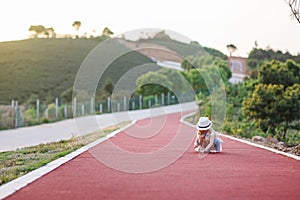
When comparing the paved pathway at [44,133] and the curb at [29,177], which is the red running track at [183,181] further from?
the paved pathway at [44,133]

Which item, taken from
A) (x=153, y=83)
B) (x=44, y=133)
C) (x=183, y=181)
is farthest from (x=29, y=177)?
(x=153, y=83)

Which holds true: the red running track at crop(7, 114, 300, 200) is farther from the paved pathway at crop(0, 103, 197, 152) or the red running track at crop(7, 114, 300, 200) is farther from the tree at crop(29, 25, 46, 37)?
the tree at crop(29, 25, 46, 37)

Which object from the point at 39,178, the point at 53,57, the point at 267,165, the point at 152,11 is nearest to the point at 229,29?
the point at 152,11

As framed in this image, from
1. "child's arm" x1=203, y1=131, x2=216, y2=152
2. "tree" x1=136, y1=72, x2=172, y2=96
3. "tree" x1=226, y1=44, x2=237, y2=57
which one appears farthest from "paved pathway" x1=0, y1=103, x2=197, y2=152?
"tree" x1=226, y1=44, x2=237, y2=57

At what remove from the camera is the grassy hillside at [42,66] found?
67250mm

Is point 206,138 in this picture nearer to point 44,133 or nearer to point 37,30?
point 44,133

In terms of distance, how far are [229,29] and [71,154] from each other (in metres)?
16.6

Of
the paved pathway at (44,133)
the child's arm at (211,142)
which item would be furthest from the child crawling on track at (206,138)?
the paved pathway at (44,133)

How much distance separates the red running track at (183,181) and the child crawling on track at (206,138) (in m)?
0.90

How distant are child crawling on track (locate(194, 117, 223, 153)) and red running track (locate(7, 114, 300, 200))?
2.94 ft

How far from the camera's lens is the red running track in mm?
6992

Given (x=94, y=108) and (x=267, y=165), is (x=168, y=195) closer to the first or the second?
(x=267, y=165)

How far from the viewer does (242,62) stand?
7975 centimetres

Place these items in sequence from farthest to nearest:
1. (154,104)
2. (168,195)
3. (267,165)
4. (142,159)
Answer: (154,104) < (142,159) < (267,165) < (168,195)
